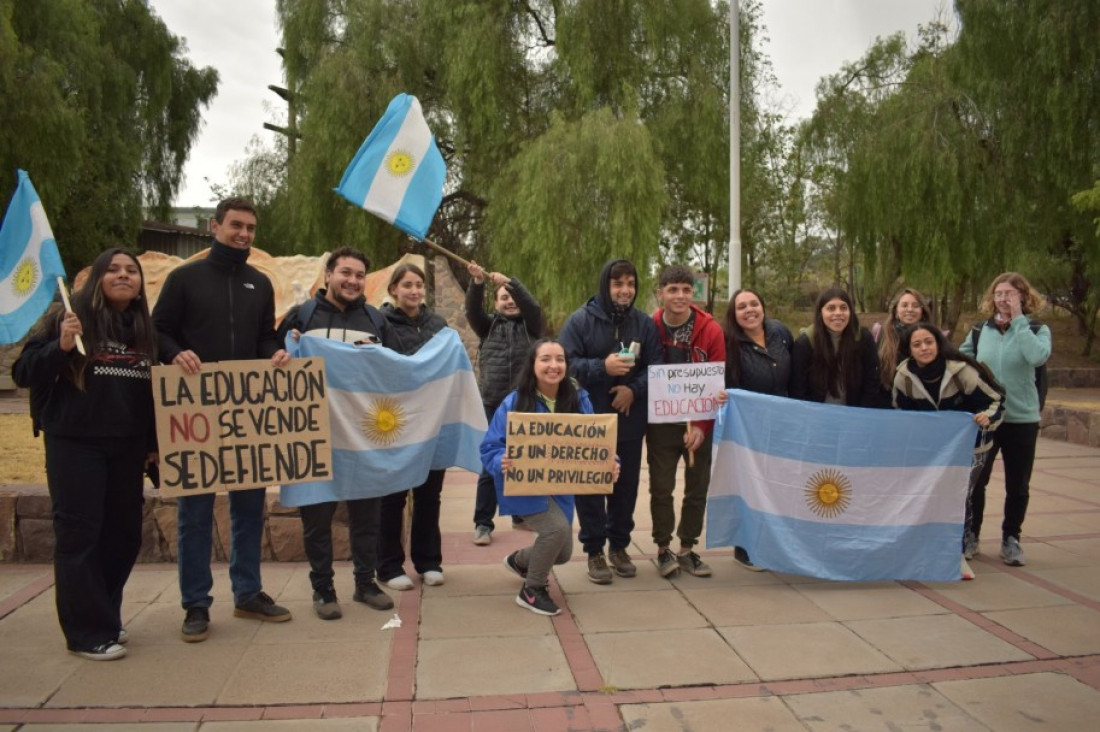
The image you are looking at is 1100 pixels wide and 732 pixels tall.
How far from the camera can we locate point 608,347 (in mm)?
4926

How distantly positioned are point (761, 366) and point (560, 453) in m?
1.48

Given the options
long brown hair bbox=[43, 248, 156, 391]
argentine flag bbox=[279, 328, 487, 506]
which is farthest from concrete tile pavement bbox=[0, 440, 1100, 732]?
long brown hair bbox=[43, 248, 156, 391]

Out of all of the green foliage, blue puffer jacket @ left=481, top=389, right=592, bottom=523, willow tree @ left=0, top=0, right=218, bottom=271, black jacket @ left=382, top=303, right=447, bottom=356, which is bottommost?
blue puffer jacket @ left=481, top=389, right=592, bottom=523

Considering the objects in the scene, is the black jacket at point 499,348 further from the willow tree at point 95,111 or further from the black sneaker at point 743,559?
the willow tree at point 95,111

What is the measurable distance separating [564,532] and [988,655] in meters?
2.08

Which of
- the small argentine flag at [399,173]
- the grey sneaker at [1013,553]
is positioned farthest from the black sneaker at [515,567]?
the grey sneaker at [1013,553]

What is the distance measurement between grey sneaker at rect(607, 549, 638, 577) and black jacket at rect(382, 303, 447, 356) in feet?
5.68

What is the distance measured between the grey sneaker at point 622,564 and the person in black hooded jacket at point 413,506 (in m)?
1.05

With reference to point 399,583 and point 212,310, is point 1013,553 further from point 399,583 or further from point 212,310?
point 212,310

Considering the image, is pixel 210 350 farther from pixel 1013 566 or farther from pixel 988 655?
pixel 1013 566

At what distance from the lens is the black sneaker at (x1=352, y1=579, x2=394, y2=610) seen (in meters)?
4.50

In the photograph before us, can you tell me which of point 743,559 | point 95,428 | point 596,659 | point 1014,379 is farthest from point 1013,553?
point 95,428

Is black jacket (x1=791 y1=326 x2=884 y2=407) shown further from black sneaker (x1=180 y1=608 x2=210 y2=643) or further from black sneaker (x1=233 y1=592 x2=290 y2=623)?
black sneaker (x1=180 y1=608 x2=210 y2=643)

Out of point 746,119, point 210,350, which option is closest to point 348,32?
point 746,119
